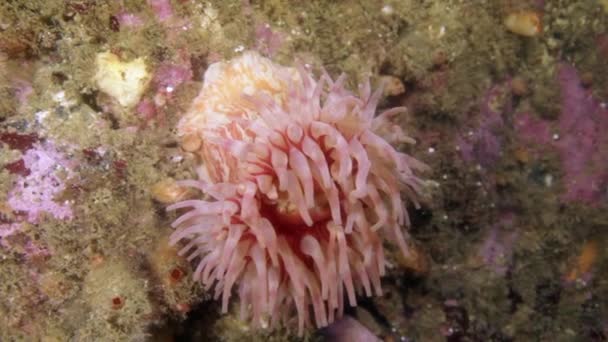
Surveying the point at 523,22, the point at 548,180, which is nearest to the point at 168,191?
the point at 523,22

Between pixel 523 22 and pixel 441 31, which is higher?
pixel 523 22

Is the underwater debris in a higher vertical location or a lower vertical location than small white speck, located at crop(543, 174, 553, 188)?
higher

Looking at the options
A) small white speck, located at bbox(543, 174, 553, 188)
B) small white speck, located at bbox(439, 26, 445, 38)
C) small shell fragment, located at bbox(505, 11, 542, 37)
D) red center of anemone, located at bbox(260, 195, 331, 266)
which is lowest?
red center of anemone, located at bbox(260, 195, 331, 266)

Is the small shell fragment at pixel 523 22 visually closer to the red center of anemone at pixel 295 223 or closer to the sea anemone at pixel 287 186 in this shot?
the sea anemone at pixel 287 186

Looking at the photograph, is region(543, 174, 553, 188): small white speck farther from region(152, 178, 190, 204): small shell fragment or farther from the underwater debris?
the underwater debris

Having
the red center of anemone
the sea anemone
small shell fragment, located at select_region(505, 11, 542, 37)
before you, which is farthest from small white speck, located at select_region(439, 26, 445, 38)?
the red center of anemone

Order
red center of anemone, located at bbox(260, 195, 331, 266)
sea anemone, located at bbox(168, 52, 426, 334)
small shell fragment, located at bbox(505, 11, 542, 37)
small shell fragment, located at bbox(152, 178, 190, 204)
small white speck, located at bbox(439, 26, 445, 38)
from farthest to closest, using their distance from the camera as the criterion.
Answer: small shell fragment, located at bbox(505, 11, 542, 37), small white speck, located at bbox(439, 26, 445, 38), small shell fragment, located at bbox(152, 178, 190, 204), red center of anemone, located at bbox(260, 195, 331, 266), sea anemone, located at bbox(168, 52, 426, 334)

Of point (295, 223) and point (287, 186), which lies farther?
point (295, 223)

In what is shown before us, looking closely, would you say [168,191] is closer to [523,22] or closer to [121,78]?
[121,78]
